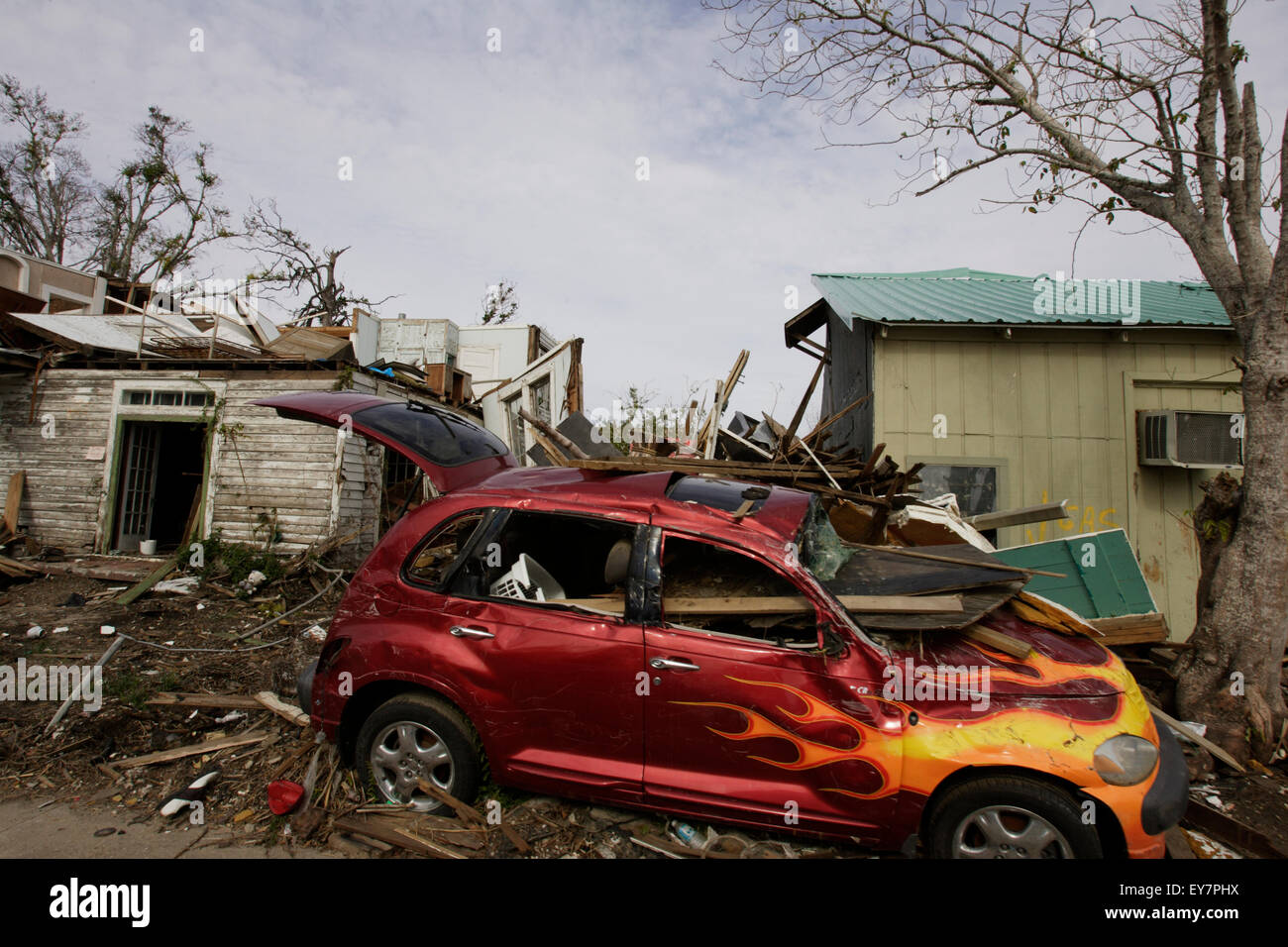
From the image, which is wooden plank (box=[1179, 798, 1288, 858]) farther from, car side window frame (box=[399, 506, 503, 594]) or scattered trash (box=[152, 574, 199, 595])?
scattered trash (box=[152, 574, 199, 595])

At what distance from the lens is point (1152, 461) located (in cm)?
730

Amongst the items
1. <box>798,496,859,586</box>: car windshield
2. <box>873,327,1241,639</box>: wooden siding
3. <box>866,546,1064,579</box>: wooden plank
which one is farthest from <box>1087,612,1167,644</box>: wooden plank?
<box>798,496,859,586</box>: car windshield

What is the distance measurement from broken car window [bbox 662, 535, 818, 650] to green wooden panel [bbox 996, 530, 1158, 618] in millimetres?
3229

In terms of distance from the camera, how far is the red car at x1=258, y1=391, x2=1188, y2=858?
104 inches

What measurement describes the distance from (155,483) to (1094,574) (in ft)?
48.0

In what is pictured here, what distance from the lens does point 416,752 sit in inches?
131

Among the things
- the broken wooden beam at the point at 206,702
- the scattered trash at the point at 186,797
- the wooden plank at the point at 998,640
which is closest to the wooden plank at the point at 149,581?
the broken wooden beam at the point at 206,702

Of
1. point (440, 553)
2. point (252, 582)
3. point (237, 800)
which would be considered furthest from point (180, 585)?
point (440, 553)

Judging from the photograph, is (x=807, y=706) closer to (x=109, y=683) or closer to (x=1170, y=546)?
(x=109, y=683)

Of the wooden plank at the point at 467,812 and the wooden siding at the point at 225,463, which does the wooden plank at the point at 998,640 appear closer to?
the wooden plank at the point at 467,812

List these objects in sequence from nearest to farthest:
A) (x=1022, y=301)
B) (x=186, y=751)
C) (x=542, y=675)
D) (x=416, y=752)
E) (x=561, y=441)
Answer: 1. (x=542, y=675)
2. (x=416, y=752)
3. (x=186, y=751)
4. (x=561, y=441)
5. (x=1022, y=301)

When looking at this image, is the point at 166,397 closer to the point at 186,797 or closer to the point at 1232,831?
the point at 186,797
